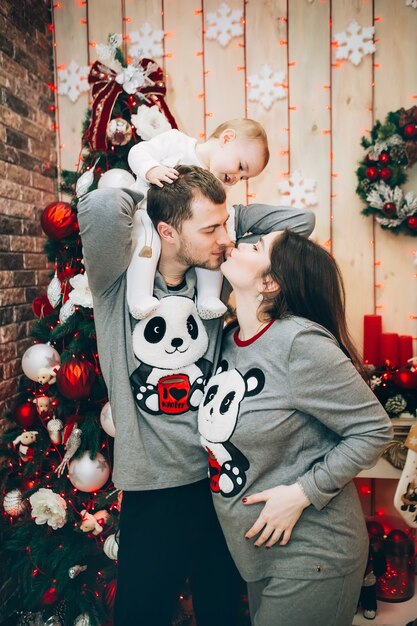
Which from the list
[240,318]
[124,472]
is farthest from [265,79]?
[124,472]

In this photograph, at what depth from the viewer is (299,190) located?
296 cm

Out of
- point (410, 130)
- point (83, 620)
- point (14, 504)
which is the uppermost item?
point (410, 130)

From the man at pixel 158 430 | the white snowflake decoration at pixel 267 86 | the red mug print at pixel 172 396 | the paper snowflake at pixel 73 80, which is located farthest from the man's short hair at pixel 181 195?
the paper snowflake at pixel 73 80

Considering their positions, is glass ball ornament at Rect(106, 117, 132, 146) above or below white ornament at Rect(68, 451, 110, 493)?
above

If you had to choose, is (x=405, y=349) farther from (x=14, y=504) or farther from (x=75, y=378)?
(x=14, y=504)

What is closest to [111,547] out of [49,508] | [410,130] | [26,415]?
[49,508]

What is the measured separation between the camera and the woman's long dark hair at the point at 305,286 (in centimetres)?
148

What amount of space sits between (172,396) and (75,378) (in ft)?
2.65

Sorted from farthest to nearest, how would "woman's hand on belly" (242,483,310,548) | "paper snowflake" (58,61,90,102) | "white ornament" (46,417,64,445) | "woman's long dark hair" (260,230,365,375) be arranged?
"paper snowflake" (58,61,90,102) → "white ornament" (46,417,64,445) → "woman's long dark hair" (260,230,365,375) → "woman's hand on belly" (242,483,310,548)

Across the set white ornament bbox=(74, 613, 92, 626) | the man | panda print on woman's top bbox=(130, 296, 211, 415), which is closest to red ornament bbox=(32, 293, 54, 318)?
the man

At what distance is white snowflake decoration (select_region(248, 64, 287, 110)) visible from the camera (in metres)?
2.93

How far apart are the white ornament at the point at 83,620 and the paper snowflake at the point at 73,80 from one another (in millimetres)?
2565

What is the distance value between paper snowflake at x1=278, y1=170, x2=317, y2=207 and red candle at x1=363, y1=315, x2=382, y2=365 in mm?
695

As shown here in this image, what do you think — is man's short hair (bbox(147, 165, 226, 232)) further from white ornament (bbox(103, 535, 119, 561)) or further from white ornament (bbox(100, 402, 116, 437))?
white ornament (bbox(103, 535, 119, 561))
